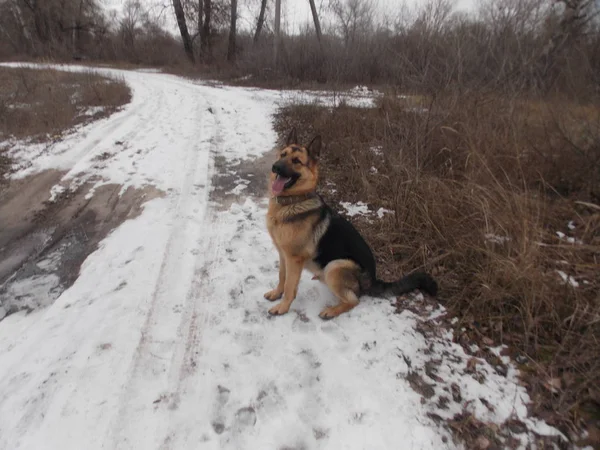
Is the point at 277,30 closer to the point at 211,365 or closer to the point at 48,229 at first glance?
the point at 48,229

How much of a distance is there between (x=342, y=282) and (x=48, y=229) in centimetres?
429

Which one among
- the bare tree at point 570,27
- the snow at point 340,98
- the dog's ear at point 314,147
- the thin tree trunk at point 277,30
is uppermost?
the thin tree trunk at point 277,30

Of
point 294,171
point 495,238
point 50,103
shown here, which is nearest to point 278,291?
point 294,171

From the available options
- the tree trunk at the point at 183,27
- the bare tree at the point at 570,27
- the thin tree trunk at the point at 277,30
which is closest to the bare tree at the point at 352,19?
the thin tree trunk at the point at 277,30

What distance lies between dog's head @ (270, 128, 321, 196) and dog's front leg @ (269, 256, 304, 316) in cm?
65

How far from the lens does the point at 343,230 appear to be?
114 inches

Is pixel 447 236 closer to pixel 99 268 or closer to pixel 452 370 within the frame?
pixel 452 370

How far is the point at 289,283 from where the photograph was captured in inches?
114

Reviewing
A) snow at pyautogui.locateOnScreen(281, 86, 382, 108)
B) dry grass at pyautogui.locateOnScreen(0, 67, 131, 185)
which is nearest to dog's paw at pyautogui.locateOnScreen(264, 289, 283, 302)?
dry grass at pyautogui.locateOnScreen(0, 67, 131, 185)

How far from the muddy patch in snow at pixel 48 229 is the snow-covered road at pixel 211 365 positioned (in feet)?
0.93

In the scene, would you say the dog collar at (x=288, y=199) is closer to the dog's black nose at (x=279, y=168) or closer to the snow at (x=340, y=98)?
the dog's black nose at (x=279, y=168)

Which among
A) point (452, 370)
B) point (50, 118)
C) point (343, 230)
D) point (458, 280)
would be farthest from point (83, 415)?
point (50, 118)

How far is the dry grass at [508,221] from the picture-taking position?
2.40 meters

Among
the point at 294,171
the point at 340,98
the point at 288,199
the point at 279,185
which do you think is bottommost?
the point at 288,199
